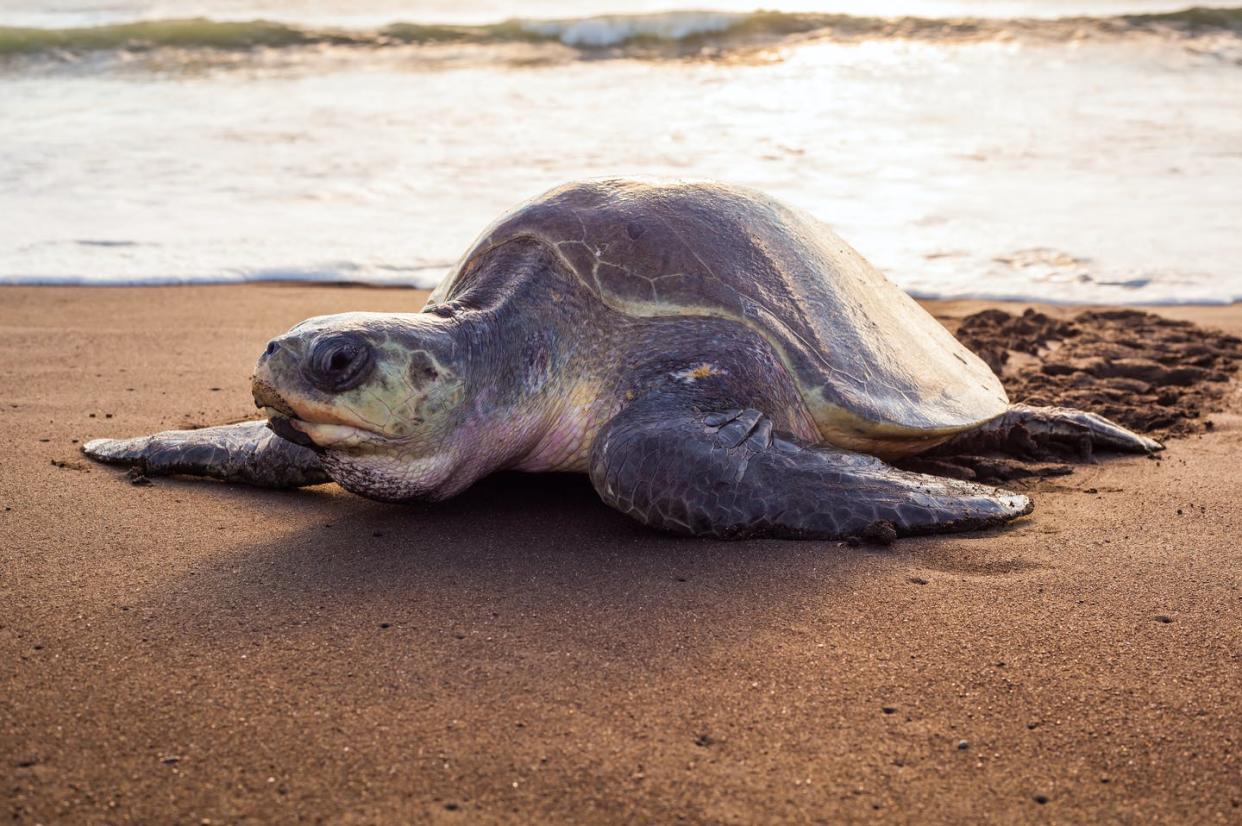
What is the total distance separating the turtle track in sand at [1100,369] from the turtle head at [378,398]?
138 centimetres

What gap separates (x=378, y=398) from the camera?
8.10 feet

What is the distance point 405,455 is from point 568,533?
413mm

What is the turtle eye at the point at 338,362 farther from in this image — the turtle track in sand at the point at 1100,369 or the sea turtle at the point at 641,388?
the turtle track in sand at the point at 1100,369

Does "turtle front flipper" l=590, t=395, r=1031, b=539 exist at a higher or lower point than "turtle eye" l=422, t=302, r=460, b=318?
lower

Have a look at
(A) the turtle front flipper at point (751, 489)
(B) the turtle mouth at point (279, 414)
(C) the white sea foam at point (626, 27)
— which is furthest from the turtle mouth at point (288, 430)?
(C) the white sea foam at point (626, 27)

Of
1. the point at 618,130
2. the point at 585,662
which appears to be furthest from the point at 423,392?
the point at 618,130

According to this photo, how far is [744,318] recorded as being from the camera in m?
2.86

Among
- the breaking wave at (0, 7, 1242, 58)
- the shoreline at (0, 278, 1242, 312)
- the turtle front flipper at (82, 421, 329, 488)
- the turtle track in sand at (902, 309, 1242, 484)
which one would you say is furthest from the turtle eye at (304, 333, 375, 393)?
the breaking wave at (0, 7, 1242, 58)

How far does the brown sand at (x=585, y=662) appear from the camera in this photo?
1.61 m

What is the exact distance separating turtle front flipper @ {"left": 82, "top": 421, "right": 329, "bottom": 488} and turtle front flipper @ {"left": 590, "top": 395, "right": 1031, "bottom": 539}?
813 millimetres

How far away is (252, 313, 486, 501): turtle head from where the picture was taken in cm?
242

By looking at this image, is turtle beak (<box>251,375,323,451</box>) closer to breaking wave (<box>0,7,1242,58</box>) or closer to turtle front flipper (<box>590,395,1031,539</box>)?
turtle front flipper (<box>590,395,1031,539</box>)

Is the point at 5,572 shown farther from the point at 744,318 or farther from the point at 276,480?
the point at 744,318

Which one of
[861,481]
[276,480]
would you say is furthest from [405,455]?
[861,481]
